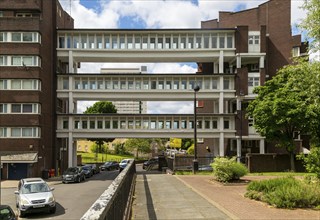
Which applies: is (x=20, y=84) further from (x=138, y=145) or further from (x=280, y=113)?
(x=138, y=145)

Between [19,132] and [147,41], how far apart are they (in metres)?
19.0

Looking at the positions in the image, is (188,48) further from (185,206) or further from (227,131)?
(185,206)

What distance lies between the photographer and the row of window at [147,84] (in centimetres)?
4922

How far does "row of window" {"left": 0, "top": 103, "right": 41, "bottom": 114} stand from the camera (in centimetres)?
4491

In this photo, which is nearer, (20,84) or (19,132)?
(19,132)

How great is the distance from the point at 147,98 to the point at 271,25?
19.5 meters

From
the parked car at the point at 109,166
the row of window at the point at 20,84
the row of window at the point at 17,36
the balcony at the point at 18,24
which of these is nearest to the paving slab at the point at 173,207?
the row of window at the point at 20,84

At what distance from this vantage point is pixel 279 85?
125 ft

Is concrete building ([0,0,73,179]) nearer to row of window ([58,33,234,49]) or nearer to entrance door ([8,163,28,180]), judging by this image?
entrance door ([8,163,28,180])

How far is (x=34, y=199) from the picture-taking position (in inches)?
767

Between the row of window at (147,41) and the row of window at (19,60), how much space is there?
20.0ft

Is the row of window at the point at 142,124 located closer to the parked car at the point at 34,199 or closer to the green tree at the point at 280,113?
the green tree at the point at 280,113

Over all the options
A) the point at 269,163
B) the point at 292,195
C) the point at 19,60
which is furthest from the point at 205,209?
the point at 19,60

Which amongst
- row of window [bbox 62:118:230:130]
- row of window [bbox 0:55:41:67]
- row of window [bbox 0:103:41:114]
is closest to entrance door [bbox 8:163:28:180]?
row of window [bbox 0:103:41:114]
